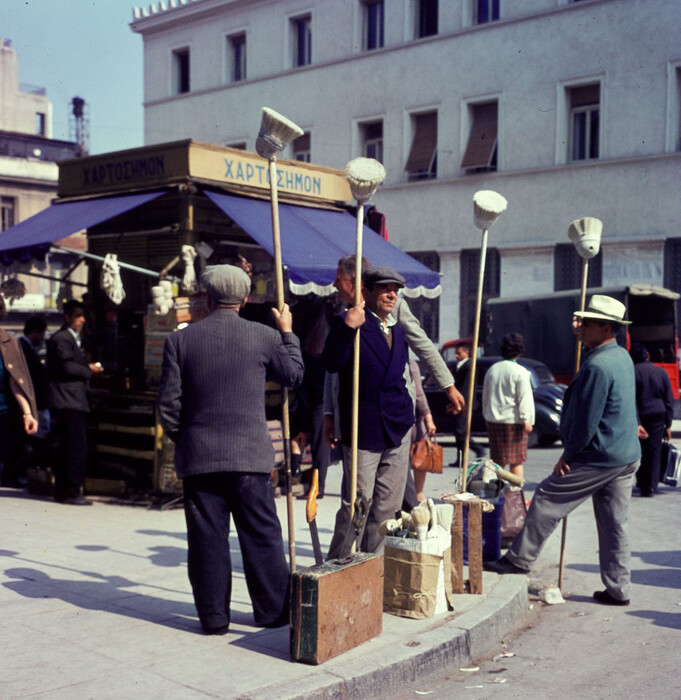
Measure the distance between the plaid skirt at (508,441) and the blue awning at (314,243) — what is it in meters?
1.95

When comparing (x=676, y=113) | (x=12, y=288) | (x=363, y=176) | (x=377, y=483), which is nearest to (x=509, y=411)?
(x=377, y=483)

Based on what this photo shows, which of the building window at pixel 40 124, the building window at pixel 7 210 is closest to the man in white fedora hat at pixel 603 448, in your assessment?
the building window at pixel 7 210

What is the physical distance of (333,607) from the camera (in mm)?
4547

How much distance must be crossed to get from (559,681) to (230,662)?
160 cm

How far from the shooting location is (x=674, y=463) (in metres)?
9.41

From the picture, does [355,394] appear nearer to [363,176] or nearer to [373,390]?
[373,390]

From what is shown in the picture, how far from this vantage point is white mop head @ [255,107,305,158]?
5246 mm

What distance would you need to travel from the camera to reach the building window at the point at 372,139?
27.5 metres

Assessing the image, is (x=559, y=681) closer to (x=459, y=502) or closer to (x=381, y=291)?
(x=459, y=502)

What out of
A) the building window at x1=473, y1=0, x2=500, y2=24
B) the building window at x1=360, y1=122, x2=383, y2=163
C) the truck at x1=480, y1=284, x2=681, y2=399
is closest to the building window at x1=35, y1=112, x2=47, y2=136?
the building window at x1=360, y1=122, x2=383, y2=163

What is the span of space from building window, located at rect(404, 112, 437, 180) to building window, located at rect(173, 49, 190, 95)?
31.7ft

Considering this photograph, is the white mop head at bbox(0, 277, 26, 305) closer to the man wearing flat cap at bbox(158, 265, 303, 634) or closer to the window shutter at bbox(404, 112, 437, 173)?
the man wearing flat cap at bbox(158, 265, 303, 634)

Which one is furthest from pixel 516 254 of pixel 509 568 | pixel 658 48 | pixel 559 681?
pixel 559 681

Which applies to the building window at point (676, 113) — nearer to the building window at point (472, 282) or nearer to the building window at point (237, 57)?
the building window at point (472, 282)
